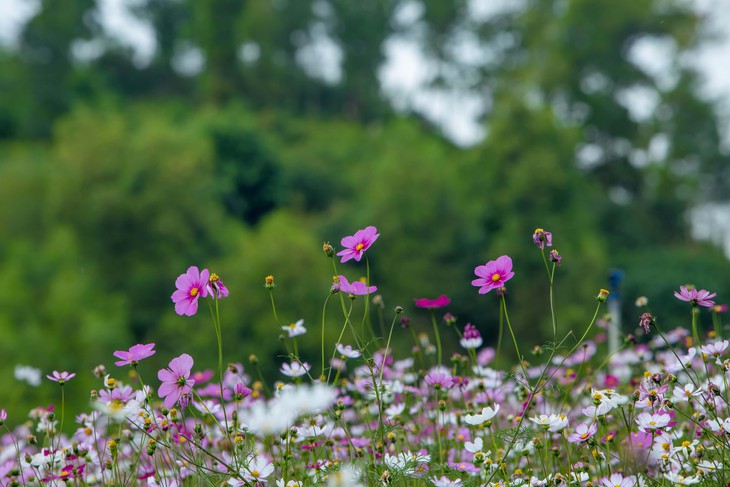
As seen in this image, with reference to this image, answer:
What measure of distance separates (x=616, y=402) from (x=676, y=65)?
916 inches

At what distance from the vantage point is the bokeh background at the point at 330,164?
16656mm

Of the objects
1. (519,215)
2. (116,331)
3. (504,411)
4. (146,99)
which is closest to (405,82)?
(146,99)

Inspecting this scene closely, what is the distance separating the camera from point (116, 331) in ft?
48.5

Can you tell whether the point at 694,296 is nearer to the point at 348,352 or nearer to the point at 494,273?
the point at 494,273

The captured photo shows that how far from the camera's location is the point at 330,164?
82.3ft

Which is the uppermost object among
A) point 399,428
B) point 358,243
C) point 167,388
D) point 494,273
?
point 358,243

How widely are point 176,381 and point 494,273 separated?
2.24ft

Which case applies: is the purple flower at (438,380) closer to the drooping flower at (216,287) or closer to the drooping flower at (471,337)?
the drooping flower at (471,337)

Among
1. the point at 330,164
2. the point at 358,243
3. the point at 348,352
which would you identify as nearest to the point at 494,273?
the point at 358,243

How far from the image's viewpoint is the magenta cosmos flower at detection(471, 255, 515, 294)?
171 centimetres

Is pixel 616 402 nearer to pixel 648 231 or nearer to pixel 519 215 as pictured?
pixel 519 215

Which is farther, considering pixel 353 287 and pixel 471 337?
pixel 471 337

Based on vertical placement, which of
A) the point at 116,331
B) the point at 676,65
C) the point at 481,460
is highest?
the point at 676,65

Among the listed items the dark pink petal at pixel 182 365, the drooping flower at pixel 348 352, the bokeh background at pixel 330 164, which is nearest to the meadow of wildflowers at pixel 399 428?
the dark pink petal at pixel 182 365
